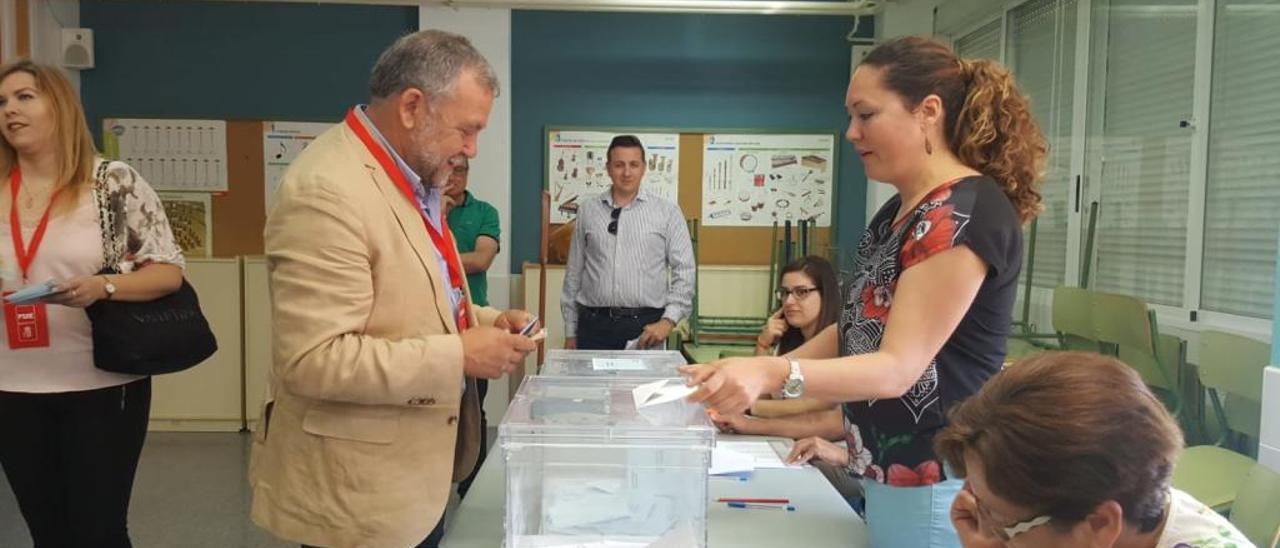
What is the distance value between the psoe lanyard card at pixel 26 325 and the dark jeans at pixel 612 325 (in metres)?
2.22

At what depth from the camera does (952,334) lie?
4.06 feet

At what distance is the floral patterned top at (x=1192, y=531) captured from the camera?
873mm

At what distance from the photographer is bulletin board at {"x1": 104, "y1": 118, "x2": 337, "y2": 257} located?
4.91m

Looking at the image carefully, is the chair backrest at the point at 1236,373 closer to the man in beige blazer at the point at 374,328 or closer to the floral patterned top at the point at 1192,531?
the floral patterned top at the point at 1192,531

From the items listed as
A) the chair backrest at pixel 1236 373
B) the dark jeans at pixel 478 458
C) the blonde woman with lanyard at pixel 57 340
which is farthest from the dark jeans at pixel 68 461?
the chair backrest at pixel 1236 373

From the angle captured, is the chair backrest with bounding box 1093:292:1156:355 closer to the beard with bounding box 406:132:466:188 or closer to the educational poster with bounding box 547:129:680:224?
the beard with bounding box 406:132:466:188

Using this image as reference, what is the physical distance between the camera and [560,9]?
483 cm

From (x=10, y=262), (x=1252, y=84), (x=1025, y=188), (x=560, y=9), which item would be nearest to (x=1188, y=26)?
(x=1252, y=84)

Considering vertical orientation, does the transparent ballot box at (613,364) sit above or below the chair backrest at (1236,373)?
above

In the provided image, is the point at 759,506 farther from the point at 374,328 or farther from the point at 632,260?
the point at 632,260

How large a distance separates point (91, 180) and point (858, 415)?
5.65 feet

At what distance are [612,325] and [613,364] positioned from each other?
1.88m

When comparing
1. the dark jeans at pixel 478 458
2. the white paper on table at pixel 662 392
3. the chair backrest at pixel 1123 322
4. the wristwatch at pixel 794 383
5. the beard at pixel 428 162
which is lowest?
the dark jeans at pixel 478 458

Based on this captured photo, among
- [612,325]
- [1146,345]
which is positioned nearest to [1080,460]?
[1146,345]
